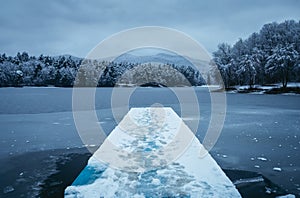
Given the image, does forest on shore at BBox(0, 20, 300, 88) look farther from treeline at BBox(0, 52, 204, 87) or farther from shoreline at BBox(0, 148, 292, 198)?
shoreline at BBox(0, 148, 292, 198)

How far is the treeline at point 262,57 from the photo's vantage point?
140 ft

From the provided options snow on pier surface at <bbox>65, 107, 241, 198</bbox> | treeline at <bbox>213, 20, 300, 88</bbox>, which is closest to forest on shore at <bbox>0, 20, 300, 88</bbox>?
treeline at <bbox>213, 20, 300, 88</bbox>

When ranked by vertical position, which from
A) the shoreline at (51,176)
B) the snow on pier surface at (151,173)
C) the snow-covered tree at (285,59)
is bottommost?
the shoreline at (51,176)

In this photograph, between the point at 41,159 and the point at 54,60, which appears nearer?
the point at 41,159

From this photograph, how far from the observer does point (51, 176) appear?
483cm

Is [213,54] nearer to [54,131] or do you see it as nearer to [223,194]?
[54,131]

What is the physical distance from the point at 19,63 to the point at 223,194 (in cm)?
9400

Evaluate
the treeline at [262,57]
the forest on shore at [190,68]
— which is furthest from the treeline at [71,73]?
the treeline at [262,57]

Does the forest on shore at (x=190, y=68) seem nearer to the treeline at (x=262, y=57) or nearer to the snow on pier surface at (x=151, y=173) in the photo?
the treeline at (x=262, y=57)

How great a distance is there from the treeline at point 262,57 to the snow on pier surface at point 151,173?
40.2m

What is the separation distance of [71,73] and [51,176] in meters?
79.7

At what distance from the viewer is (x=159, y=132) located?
8367 millimetres

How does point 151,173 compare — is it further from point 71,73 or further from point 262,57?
point 71,73

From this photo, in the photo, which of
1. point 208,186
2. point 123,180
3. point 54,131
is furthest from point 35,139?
point 208,186
